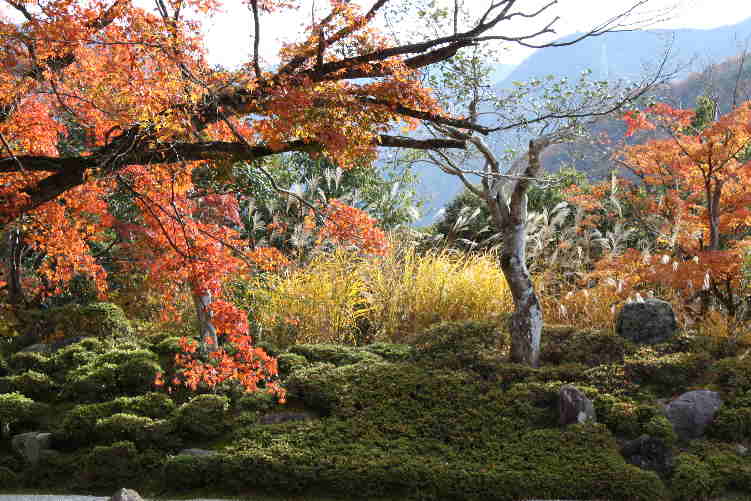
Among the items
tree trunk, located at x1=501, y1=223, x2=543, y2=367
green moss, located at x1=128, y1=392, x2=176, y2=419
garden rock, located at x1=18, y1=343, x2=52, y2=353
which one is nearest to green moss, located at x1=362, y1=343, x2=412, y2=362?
tree trunk, located at x1=501, y1=223, x2=543, y2=367

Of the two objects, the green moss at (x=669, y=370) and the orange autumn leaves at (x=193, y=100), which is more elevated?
the orange autumn leaves at (x=193, y=100)

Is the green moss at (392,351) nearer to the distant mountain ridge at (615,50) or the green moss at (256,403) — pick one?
the green moss at (256,403)

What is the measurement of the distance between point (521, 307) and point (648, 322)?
1327 mm

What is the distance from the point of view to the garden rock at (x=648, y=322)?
624 centimetres

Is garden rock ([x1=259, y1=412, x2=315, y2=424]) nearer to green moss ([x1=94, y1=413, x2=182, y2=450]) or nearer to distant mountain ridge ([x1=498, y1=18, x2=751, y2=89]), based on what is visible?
green moss ([x1=94, y1=413, x2=182, y2=450])

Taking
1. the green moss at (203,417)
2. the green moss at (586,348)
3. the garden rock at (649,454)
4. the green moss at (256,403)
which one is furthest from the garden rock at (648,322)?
the green moss at (203,417)

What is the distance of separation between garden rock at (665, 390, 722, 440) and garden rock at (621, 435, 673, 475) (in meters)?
0.31

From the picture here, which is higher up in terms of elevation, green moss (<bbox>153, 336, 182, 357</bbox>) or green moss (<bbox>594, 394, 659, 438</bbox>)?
green moss (<bbox>153, 336, 182, 357</bbox>)

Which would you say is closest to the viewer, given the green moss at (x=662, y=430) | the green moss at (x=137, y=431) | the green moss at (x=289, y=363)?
the green moss at (x=662, y=430)

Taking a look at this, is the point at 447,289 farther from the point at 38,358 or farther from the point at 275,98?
the point at 38,358

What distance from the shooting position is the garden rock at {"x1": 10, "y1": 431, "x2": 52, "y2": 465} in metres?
5.22

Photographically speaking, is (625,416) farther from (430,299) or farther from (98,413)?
(98,413)

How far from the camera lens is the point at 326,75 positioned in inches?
181

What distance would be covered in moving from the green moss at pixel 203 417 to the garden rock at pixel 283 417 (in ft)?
1.07
